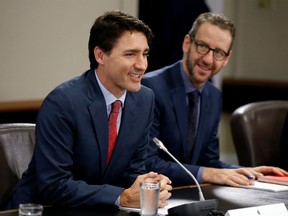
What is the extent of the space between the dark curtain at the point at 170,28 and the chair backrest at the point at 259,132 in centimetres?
110

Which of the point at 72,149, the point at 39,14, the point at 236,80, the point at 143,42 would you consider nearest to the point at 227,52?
the point at 143,42

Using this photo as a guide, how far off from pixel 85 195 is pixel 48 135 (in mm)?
273

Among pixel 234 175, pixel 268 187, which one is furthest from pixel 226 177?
pixel 268 187

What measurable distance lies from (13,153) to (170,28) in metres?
2.19

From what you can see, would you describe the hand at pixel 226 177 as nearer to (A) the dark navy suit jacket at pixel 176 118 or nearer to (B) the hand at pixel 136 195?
(A) the dark navy suit jacket at pixel 176 118

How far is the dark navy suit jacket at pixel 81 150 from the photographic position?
2484mm

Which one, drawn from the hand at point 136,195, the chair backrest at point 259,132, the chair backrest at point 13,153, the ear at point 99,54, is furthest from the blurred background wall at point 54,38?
the hand at point 136,195

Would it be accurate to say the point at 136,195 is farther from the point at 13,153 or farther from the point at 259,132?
the point at 259,132

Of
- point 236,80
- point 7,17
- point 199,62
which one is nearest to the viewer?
point 199,62

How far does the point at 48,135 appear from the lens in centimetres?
255

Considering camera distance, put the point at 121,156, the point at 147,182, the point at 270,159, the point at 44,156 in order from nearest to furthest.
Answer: the point at 147,182
the point at 44,156
the point at 121,156
the point at 270,159

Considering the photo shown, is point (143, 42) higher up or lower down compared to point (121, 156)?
higher up

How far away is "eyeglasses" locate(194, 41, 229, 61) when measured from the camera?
348cm

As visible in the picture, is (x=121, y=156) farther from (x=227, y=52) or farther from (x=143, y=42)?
(x=227, y=52)
